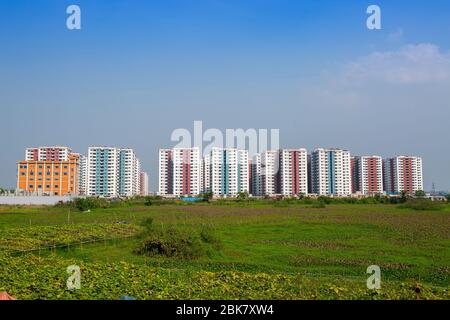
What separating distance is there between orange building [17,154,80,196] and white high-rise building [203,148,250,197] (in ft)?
102

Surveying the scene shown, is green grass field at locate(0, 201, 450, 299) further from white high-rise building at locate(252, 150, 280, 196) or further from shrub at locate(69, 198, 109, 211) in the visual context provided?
white high-rise building at locate(252, 150, 280, 196)

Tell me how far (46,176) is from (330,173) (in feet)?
206

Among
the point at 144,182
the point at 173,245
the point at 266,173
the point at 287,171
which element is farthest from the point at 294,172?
the point at 173,245

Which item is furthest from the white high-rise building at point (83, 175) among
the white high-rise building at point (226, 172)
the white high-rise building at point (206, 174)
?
the white high-rise building at point (226, 172)

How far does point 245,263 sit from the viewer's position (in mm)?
13430

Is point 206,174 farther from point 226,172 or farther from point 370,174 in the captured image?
point 370,174

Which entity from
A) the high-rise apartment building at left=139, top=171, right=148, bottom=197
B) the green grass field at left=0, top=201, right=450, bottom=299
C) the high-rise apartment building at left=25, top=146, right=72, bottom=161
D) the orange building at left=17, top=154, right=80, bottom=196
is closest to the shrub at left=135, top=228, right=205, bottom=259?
the green grass field at left=0, top=201, right=450, bottom=299

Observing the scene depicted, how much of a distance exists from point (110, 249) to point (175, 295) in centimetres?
1001

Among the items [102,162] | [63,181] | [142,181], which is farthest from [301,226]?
[142,181]

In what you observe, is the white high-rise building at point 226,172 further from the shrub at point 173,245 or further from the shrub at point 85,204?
the shrub at point 173,245

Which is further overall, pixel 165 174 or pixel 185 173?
pixel 165 174

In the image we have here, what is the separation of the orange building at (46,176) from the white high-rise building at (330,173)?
180 feet

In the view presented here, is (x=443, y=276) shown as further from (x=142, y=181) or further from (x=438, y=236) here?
(x=142, y=181)

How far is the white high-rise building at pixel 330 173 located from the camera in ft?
316
